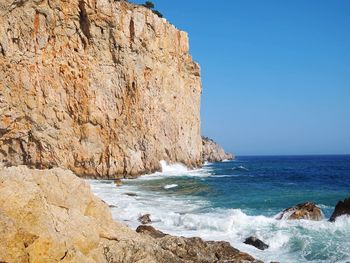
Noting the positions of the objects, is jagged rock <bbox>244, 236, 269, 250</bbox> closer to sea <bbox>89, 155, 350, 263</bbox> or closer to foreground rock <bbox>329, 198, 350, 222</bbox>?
sea <bbox>89, 155, 350, 263</bbox>

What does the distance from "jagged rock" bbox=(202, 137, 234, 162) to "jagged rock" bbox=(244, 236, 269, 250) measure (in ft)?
306

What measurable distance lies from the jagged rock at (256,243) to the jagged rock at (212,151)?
93.2m

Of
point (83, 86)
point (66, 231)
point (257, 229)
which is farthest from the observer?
point (83, 86)

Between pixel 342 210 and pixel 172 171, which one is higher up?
pixel 172 171

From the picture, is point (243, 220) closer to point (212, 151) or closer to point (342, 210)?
point (342, 210)

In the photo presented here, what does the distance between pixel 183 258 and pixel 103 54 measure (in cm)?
3375

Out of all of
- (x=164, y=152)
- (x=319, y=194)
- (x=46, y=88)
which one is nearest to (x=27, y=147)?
(x=46, y=88)

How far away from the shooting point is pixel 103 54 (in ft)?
138

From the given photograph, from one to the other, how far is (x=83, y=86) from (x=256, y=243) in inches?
1156

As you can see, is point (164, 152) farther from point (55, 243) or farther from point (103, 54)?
point (55, 243)

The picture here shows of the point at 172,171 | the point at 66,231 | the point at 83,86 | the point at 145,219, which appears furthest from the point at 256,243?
the point at 172,171

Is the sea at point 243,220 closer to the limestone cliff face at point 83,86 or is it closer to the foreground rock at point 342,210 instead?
the foreground rock at point 342,210

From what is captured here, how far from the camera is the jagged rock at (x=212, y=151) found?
371ft

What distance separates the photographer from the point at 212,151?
383 feet
